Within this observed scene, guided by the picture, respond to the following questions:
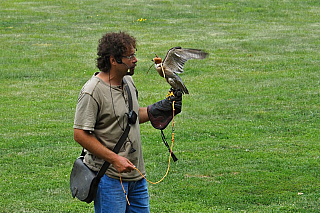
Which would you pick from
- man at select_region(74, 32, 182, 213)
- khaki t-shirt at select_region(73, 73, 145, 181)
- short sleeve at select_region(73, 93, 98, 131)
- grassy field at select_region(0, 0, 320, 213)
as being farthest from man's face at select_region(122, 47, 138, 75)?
grassy field at select_region(0, 0, 320, 213)

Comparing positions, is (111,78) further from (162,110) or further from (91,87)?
(162,110)

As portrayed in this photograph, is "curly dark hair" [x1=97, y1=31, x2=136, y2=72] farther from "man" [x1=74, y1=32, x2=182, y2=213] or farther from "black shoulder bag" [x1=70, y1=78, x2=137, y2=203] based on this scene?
"black shoulder bag" [x1=70, y1=78, x2=137, y2=203]

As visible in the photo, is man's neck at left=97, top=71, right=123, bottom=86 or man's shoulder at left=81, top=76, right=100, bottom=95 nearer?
man's shoulder at left=81, top=76, right=100, bottom=95

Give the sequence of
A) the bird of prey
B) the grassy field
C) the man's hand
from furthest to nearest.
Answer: the grassy field → the bird of prey → the man's hand

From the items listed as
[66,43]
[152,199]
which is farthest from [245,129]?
[66,43]

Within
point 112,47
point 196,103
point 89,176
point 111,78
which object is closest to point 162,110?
point 111,78

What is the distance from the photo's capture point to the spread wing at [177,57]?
4.53 meters

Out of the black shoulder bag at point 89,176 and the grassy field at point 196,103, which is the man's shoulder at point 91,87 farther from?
the grassy field at point 196,103

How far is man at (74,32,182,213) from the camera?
A: 354 centimetres

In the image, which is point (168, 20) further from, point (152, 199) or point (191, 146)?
point (152, 199)

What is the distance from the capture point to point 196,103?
10.5 meters

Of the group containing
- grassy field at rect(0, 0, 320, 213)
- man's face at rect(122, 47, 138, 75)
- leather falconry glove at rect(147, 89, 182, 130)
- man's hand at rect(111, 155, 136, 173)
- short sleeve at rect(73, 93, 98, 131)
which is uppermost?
man's face at rect(122, 47, 138, 75)

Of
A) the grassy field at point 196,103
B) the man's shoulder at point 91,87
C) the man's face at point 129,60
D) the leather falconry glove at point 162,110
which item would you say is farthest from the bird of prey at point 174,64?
the grassy field at point 196,103

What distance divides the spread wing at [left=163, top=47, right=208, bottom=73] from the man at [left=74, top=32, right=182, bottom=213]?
75 centimetres
